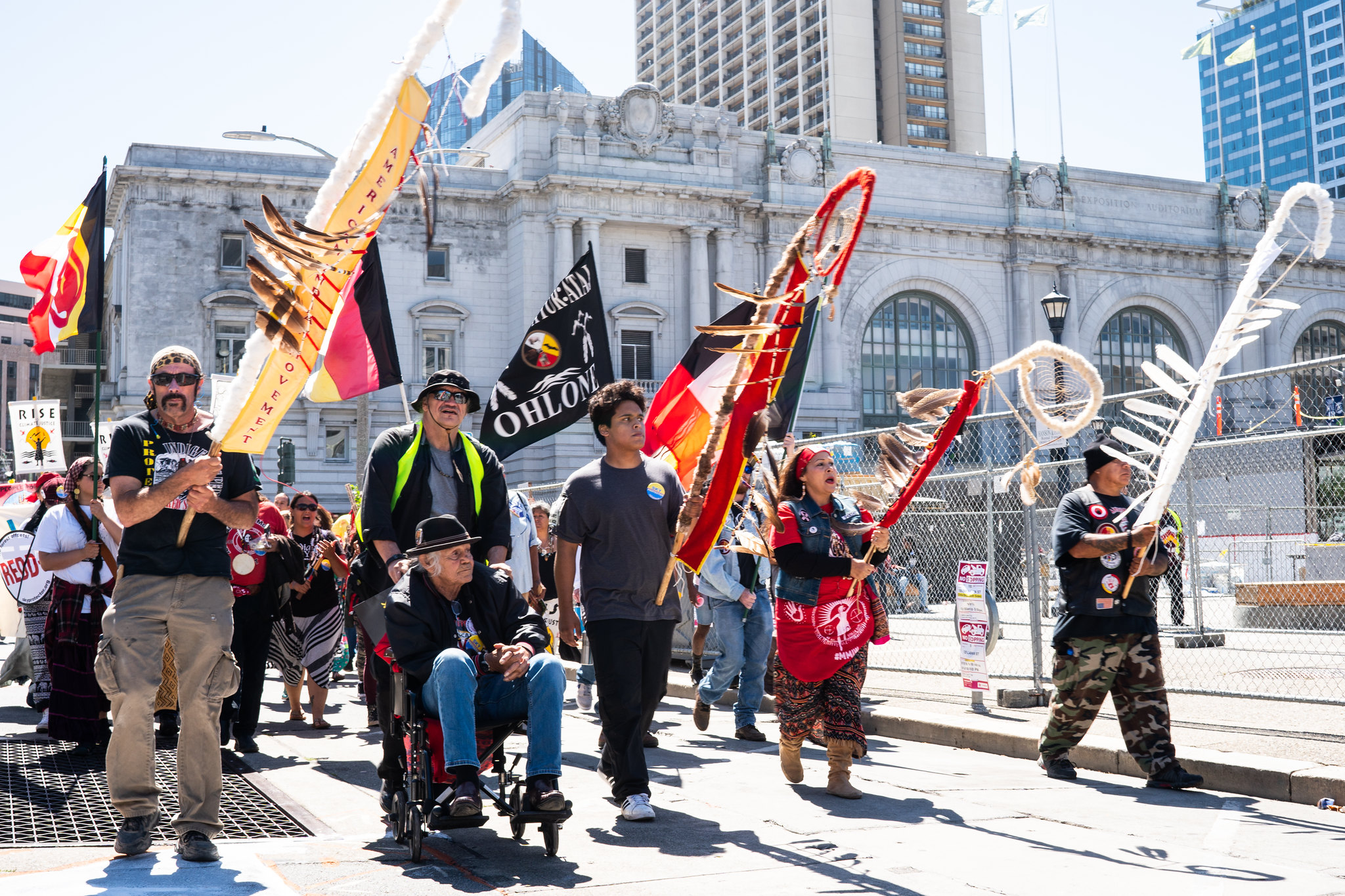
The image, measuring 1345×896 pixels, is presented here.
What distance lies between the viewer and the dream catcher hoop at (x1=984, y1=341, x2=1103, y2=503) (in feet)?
21.9

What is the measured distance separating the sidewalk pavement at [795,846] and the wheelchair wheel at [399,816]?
106 millimetres

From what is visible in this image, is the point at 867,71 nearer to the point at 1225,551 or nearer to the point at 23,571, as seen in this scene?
the point at 1225,551

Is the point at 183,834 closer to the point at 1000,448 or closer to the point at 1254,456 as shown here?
the point at 1254,456

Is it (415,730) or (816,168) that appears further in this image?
(816,168)

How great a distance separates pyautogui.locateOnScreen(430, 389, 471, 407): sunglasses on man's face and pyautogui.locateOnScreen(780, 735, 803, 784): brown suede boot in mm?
2469

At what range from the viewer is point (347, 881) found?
179 inches

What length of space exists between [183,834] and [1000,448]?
41.6m

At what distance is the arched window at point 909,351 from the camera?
4925 cm

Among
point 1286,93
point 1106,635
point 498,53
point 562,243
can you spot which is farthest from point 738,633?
point 1286,93

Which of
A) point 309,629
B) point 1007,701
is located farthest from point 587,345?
point 1007,701

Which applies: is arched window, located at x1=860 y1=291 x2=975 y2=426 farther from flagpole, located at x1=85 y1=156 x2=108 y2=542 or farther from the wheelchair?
the wheelchair

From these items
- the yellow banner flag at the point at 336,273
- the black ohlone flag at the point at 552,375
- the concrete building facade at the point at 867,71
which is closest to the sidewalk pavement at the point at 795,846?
the yellow banner flag at the point at 336,273

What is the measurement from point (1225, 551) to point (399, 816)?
16.1 m

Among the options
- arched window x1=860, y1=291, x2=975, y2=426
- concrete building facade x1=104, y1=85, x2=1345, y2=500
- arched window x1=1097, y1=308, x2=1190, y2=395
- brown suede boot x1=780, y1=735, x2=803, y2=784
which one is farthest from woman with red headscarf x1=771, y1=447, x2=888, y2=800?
arched window x1=1097, y1=308, x2=1190, y2=395
